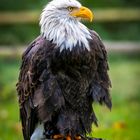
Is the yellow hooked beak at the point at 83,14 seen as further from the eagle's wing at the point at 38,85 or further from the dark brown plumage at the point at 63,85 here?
the eagle's wing at the point at 38,85

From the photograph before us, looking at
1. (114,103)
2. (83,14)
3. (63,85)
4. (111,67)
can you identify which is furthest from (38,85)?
(111,67)

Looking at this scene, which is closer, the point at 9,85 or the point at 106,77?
the point at 106,77

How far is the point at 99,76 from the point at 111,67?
7147mm

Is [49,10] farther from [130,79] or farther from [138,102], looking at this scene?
[130,79]

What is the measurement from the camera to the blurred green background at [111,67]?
13.0 metres

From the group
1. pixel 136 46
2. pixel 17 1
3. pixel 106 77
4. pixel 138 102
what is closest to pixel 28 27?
pixel 17 1

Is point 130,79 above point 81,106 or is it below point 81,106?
below

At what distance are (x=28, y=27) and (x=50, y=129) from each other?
8399 mm

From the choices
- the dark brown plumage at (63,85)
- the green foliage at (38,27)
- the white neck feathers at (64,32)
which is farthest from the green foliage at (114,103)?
the white neck feathers at (64,32)

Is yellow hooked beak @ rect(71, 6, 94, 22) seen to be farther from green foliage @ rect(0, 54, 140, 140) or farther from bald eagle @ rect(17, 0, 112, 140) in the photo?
green foliage @ rect(0, 54, 140, 140)

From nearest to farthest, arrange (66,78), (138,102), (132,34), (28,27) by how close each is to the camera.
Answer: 1. (66,78)
2. (138,102)
3. (28,27)
4. (132,34)

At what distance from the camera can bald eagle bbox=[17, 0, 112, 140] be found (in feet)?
30.2

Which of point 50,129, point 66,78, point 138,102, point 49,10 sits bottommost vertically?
point 138,102

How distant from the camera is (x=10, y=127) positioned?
13.2 m
